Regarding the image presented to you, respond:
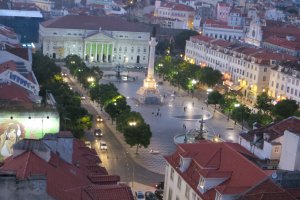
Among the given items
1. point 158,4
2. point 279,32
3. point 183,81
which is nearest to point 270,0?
point 158,4

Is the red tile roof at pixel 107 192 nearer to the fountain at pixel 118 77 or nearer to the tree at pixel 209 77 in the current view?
the tree at pixel 209 77

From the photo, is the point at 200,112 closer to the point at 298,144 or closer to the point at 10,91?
the point at 10,91

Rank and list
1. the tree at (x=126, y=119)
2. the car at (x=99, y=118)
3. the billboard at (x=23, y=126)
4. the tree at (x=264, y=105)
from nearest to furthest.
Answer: the billboard at (x=23, y=126) < the tree at (x=126, y=119) < the car at (x=99, y=118) < the tree at (x=264, y=105)

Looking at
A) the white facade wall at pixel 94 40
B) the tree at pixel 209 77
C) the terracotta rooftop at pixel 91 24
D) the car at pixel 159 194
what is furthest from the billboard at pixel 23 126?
the terracotta rooftop at pixel 91 24

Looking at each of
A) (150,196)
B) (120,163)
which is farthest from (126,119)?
A: (150,196)

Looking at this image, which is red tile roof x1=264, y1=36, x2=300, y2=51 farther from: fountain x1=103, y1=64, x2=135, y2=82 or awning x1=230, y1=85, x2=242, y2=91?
fountain x1=103, y1=64, x2=135, y2=82

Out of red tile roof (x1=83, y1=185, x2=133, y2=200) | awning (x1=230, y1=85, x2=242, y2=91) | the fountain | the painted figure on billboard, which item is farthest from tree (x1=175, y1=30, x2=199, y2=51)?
red tile roof (x1=83, y1=185, x2=133, y2=200)

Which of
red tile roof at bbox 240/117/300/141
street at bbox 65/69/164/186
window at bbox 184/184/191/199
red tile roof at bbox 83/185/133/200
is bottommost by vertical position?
street at bbox 65/69/164/186
